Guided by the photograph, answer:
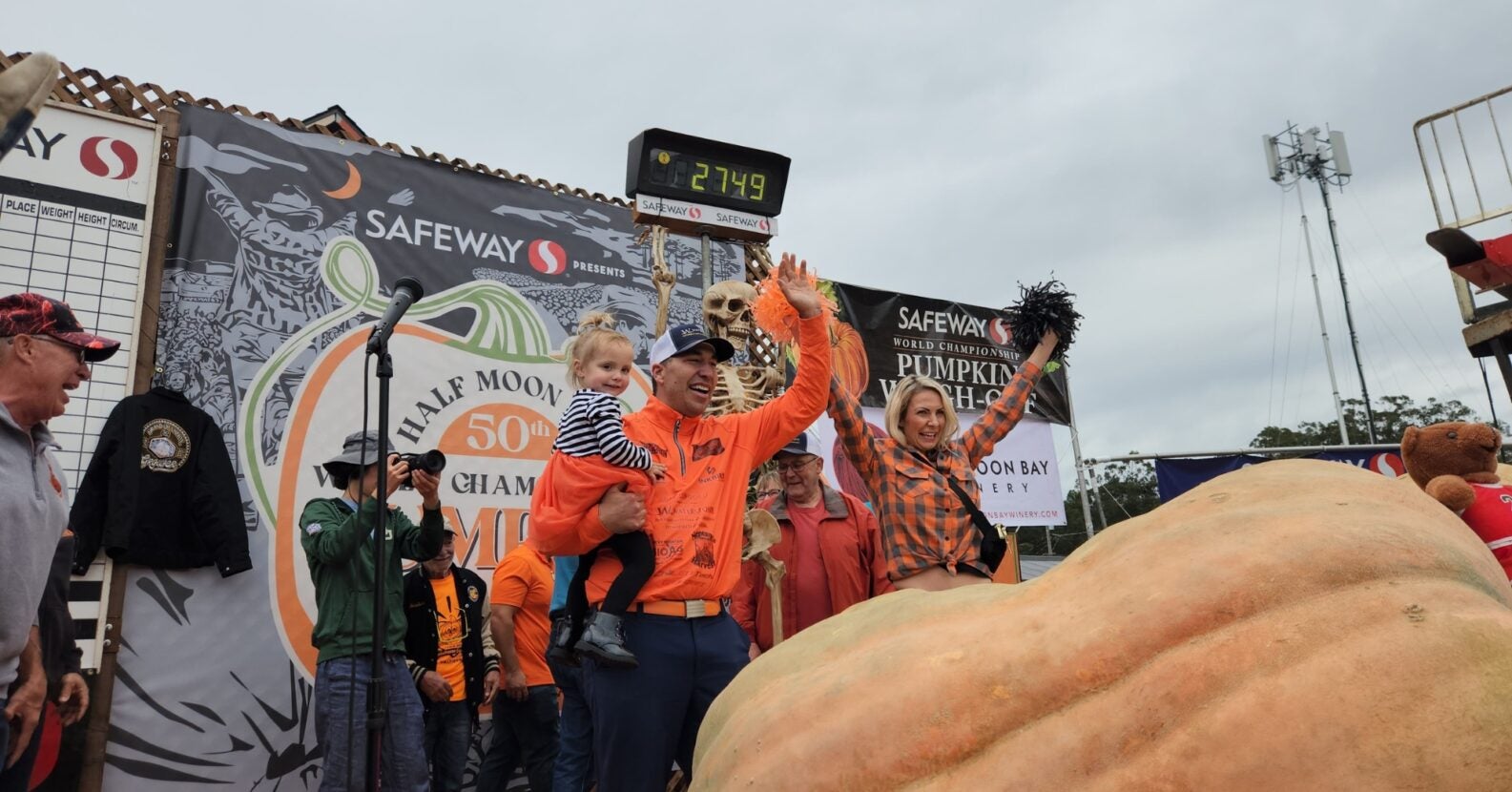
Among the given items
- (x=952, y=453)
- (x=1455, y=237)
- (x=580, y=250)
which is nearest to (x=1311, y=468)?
(x=952, y=453)

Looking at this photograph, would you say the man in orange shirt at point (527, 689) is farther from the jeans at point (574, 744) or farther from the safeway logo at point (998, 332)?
the safeway logo at point (998, 332)

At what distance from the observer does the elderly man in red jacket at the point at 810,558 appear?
3619mm

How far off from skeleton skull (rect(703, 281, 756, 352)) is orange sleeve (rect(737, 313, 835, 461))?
117cm

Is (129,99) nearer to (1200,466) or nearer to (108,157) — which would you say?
(108,157)

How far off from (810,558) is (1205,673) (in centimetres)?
290

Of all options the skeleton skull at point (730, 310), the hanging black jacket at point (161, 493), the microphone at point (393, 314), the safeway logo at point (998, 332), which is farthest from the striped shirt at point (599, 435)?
the safeway logo at point (998, 332)

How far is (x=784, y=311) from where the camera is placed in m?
3.28

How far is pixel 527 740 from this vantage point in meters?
4.65

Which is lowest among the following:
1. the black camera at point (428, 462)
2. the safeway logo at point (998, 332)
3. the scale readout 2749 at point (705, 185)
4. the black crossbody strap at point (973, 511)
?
the black crossbody strap at point (973, 511)

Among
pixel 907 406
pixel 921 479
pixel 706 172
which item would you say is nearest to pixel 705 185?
pixel 706 172

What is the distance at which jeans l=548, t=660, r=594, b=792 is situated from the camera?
3449 millimetres

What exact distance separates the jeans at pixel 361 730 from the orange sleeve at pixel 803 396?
6.45 feet

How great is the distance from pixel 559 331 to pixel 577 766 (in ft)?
10.9

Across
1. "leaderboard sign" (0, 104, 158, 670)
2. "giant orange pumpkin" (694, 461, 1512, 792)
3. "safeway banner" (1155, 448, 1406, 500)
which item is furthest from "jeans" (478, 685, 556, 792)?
"safeway banner" (1155, 448, 1406, 500)
